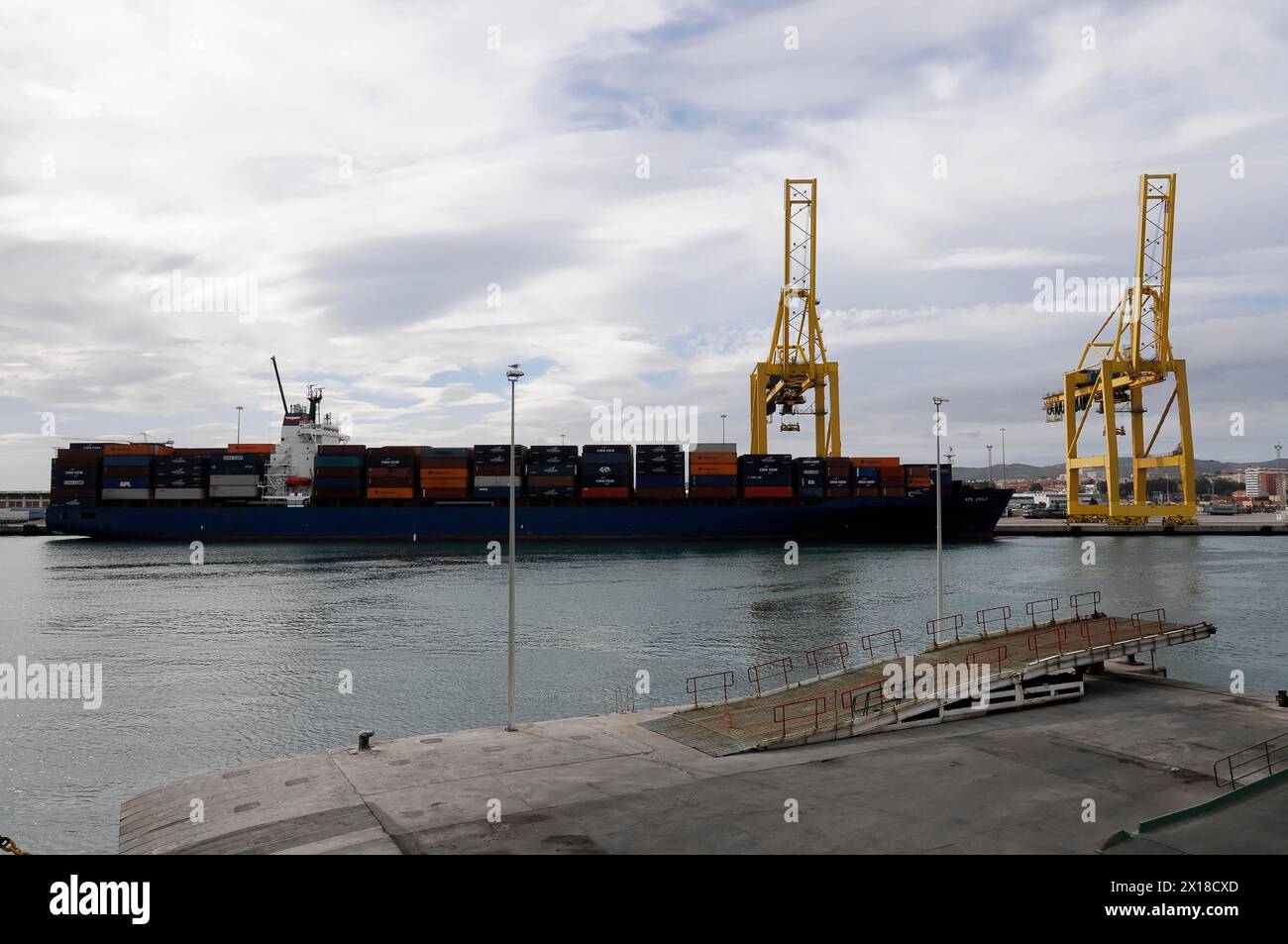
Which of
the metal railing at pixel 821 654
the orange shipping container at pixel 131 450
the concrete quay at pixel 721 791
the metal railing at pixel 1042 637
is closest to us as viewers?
the concrete quay at pixel 721 791

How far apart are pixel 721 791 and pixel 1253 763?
31.0ft

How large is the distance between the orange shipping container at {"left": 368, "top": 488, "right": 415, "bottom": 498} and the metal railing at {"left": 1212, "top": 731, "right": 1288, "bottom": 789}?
258 feet

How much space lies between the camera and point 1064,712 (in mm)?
17359

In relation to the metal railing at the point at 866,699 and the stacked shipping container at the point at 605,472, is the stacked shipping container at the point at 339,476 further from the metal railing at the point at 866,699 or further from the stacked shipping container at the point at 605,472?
the metal railing at the point at 866,699

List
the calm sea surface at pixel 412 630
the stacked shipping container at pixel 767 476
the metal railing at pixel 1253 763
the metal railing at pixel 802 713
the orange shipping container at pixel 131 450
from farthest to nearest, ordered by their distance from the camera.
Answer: the orange shipping container at pixel 131 450 → the stacked shipping container at pixel 767 476 → the calm sea surface at pixel 412 630 → the metal railing at pixel 802 713 → the metal railing at pixel 1253 763

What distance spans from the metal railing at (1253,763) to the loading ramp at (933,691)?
14.7 ft

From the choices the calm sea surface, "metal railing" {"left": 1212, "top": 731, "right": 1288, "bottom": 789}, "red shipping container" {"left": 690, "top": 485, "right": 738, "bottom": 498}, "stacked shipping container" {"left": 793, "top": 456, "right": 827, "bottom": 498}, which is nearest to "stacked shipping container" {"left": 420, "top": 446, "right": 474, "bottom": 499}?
the calm sea surface

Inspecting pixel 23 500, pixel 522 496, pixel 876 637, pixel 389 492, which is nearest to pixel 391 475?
pixel 389 492

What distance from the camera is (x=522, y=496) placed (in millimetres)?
84062

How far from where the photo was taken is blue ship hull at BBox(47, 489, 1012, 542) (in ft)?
266

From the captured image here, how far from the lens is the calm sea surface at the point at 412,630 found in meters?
20.8

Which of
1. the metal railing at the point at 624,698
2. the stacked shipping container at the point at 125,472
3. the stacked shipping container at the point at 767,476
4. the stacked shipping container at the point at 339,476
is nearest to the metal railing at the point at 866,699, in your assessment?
the metal railing at the point at 624,698
